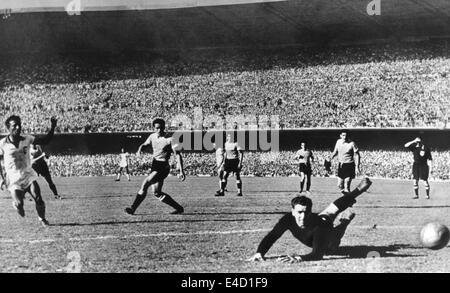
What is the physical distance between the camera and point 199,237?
7.64 meters

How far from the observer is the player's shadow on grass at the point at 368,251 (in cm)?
650

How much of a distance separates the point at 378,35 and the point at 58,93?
14819 millimetres

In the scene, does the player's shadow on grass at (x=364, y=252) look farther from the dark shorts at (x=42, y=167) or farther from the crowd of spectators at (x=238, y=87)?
the crowd of spectators at (x=238, y=87)

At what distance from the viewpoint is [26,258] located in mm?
6469

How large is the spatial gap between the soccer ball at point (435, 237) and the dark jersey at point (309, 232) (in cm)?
133

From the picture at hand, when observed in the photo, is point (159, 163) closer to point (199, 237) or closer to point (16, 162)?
point (199, 237)

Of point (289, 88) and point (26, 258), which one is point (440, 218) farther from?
point (289, 88)

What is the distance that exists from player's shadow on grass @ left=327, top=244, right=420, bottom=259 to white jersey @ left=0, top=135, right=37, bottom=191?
4541mm

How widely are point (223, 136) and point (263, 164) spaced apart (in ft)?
5.97

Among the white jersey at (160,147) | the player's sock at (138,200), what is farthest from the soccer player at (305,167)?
the player's sock at (138,200)

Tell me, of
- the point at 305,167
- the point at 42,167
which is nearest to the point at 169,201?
the point at 42,167

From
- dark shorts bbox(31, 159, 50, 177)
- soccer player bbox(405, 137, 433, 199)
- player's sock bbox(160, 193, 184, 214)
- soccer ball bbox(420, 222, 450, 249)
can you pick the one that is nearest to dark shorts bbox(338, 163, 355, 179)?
soccer player bbox(405, 137, 433, 199)
